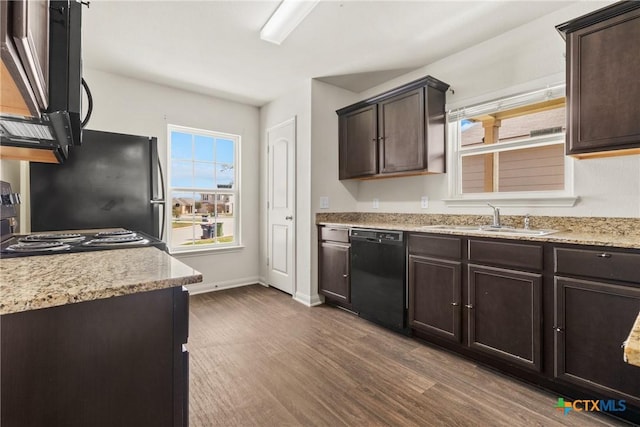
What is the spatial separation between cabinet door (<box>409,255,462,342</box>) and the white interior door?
1642 millimetres

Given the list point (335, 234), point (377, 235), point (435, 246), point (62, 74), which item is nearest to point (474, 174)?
point (435, 246)

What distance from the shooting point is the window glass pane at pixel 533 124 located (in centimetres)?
236

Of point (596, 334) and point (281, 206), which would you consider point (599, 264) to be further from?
point (281, 206)

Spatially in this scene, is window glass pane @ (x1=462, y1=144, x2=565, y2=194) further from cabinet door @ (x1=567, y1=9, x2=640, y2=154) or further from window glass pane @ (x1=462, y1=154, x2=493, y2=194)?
cabinet door @ (x1=567, y1=9, x2=640, y2=154)

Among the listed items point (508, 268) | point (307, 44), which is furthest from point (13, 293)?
point (307, 44)

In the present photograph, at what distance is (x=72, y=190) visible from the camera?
7.20 feet

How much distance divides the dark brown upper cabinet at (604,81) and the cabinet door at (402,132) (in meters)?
1.11

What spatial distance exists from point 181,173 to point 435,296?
10.7ft

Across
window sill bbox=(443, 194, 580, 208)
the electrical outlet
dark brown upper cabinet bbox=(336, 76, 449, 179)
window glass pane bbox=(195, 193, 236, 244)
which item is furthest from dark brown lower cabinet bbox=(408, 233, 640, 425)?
window glass pane bbox=(195, 193, 236, 244)

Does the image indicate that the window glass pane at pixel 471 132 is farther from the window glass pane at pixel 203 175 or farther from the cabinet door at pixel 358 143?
Answer: the window glass pane at pixel 203 175

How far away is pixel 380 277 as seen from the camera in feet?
9.13

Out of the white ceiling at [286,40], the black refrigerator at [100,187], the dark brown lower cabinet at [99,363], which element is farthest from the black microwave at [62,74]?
the white ceiling at [286,40]

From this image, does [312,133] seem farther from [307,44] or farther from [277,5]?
[277,5]

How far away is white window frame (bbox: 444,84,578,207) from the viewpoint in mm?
2250
